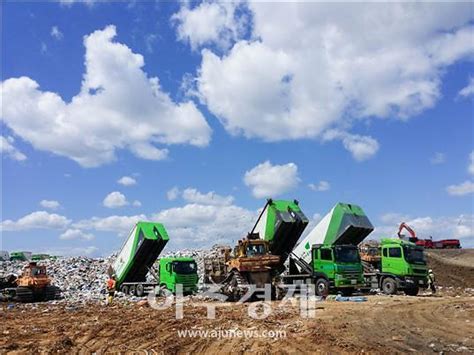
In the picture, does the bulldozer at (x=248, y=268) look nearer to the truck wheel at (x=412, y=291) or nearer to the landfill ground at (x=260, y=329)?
the landfill ground at (x=260, y=329)

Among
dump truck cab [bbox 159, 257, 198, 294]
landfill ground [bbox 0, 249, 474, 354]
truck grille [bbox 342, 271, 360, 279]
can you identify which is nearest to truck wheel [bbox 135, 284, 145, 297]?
dump truck cab [bbox 159, 257, 198, 294]

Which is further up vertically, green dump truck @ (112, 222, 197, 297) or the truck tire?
green dump truck @ (112, 222, 197, 297)

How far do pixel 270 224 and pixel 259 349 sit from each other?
11137mm

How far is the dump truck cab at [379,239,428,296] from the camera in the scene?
20172 millimetres

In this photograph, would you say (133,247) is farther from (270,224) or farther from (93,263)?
(93,263)

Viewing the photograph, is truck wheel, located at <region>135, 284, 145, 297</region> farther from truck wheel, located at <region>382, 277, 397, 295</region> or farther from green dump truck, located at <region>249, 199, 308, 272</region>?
truck wheel, located at <region>382, 277, 397, 295</region>

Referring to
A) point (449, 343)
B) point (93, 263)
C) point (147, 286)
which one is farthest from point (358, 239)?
point (93, 263)

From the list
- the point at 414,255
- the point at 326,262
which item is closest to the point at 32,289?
the point at 326,262

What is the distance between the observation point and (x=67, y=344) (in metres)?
9.84

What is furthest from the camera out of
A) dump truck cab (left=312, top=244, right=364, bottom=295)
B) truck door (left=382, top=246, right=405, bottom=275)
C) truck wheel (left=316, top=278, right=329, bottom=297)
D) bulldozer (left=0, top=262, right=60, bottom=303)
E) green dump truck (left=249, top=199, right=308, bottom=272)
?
bulldozer (left=0, top=262, right=60, bottom=303)

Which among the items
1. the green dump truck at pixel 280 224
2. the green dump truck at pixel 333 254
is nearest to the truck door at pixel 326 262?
the green dump truck at pixel 333 254

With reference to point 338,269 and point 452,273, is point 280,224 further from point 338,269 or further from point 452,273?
point 452,273

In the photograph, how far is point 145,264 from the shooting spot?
23641mm

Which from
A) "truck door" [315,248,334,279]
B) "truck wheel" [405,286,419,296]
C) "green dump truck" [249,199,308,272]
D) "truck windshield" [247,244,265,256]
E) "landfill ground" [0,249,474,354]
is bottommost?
"landfill ground" [0,249,474,354]
